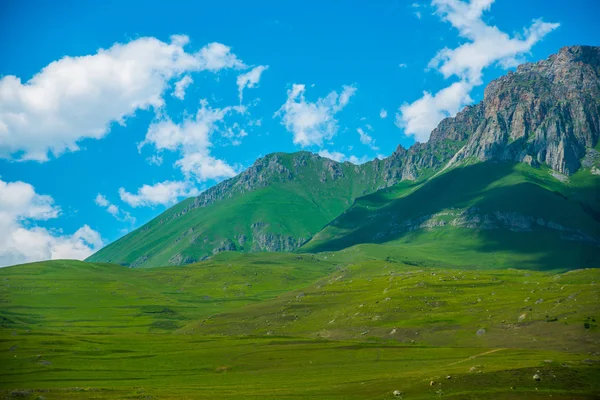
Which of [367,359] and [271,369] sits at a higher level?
[271,369]

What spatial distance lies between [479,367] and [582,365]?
14.2 metres

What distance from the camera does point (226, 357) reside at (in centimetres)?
14000

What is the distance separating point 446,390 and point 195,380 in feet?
194

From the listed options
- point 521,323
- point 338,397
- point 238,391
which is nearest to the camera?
point 338,397

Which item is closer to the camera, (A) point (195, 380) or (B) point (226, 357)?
(A) point (195, 380)

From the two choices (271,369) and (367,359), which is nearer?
(271,369)

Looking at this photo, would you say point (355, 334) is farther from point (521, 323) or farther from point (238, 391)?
point (238, 391)

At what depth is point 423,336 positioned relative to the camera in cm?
16225

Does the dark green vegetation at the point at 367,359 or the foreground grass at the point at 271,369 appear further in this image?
the dark green vegetation at the point at 367,359

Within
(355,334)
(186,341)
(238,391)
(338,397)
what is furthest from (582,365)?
(186,341)

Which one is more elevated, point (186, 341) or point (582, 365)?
point (186, 341)

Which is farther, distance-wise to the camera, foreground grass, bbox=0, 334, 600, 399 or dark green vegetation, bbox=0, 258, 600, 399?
dark green vegetation, bbox=0, 258, 600, 399

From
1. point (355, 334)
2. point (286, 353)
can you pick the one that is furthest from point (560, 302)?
point (286, 353)

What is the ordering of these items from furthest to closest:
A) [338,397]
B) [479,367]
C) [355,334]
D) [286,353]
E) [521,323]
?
[355,334] < [521,323] < [286,353] < [479,367] < [338,397]
